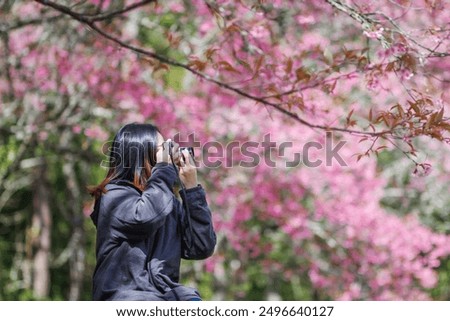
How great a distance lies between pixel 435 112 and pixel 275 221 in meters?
4.46

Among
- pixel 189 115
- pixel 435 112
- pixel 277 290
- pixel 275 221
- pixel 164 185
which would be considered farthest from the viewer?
pixel 277 290

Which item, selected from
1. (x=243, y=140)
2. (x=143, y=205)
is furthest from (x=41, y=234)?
(x=143, y=205)

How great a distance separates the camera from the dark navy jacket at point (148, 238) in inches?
91.4

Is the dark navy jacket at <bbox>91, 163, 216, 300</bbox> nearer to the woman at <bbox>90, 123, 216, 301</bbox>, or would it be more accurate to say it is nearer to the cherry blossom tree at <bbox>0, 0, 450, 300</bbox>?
the woman at <bbox>90, 123, 216, 301</bbox>

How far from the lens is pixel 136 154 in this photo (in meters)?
2.49

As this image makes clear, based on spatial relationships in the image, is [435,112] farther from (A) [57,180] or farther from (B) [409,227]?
(A) [57,180]

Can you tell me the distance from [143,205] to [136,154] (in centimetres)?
25

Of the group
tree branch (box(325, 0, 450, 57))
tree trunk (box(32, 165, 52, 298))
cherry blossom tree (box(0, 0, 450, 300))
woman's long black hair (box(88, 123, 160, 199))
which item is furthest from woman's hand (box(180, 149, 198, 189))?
tree trunk (box(32, 165, 52, 298))

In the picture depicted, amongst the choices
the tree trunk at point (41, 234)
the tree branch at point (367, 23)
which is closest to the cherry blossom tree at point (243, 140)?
the tree trunk at point (41, 234)

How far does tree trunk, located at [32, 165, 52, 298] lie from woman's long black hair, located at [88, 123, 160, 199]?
5546mm

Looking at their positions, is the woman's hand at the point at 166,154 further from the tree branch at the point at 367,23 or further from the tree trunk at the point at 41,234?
the tree trunk at the point at 41,234

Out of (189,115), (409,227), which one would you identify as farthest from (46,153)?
(409,227)

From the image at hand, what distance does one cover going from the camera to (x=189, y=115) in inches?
253
